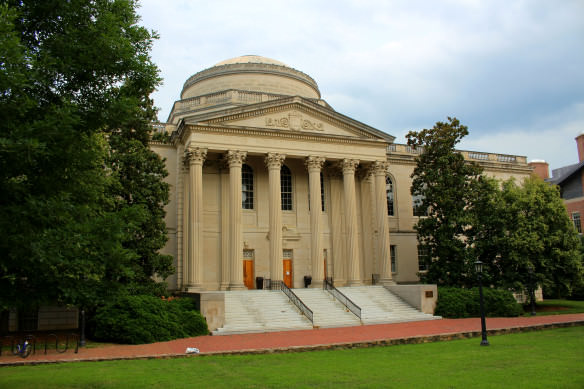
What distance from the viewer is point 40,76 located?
1017cm

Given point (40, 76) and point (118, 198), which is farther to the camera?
point (118, 198)

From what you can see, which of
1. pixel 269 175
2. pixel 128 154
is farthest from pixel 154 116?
pixel 269 175

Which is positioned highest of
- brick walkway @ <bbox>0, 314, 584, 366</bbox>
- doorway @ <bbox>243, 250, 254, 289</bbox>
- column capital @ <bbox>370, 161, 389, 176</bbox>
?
column capital @ <bbox>370, 161, 389, 176</bbox>

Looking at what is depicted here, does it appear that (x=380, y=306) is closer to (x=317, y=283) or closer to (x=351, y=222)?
(x=317, y=283)

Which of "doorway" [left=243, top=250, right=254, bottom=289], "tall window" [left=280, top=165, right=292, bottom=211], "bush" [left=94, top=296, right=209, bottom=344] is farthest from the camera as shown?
"tall window" [left=280, top=165, right=292, bottom=211]

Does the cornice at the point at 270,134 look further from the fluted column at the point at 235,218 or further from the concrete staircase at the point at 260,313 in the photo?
the concrete staircase at the point at 260,313

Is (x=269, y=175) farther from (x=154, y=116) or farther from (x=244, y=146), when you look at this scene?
(x=154, y=116)

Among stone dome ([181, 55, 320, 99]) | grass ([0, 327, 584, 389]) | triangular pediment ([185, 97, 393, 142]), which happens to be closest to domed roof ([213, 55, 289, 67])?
stone dome ([181, 55, 320, 99])

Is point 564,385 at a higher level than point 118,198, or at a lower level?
lower

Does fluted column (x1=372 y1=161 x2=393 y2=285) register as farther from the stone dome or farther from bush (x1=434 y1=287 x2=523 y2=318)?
the stone dome

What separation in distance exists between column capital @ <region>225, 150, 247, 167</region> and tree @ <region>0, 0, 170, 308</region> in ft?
61.9

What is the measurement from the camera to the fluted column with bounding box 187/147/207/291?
29.6m

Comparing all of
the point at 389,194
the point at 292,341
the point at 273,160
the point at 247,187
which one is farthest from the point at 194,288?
the point at 389,194

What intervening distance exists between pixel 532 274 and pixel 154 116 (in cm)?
2503
